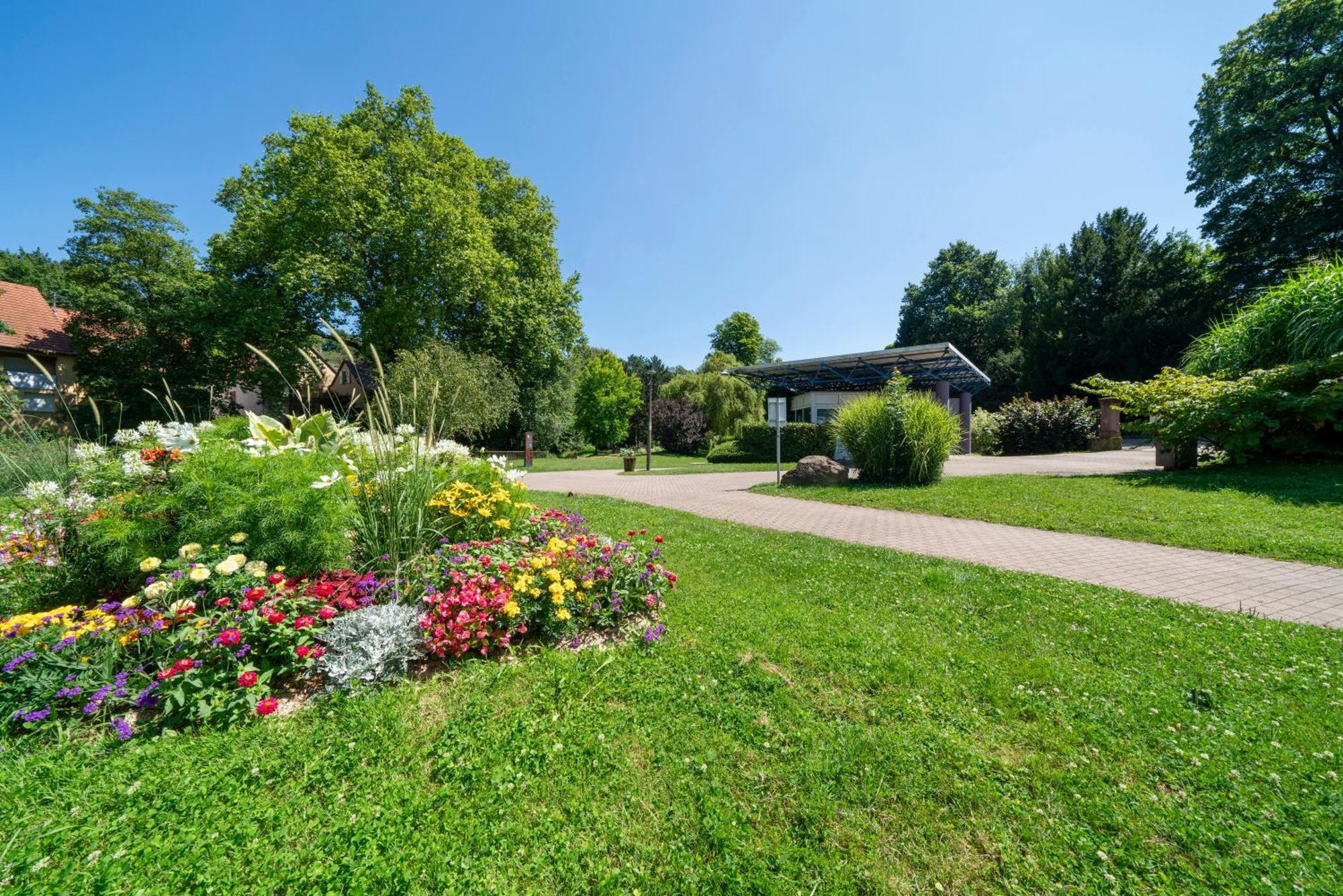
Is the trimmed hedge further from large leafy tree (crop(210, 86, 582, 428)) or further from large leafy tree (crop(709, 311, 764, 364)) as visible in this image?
large leafy tree (crop(709, 311, 764, 364))

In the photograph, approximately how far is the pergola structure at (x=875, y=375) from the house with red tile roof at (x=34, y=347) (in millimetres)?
27180

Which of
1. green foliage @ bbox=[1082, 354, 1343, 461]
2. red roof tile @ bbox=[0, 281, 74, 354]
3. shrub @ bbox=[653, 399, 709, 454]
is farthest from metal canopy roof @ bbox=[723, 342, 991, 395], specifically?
red roof tile @ bbox=[0, 281, 74, 354]

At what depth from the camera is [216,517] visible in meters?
2.99

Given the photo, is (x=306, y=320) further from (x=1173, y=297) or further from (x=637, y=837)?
(x=1173, y=297)

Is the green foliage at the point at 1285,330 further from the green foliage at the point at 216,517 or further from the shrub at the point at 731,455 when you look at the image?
the shrub at the point at 731,455

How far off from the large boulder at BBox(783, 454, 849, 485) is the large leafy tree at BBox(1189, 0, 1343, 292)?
2669 centimetres

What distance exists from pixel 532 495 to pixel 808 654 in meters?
8.25

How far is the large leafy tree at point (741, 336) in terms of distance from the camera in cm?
4928

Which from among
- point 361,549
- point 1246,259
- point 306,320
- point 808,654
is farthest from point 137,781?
point 1246,259

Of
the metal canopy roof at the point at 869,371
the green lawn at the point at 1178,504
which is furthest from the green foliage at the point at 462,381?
the green lawn at the point at 1178,504

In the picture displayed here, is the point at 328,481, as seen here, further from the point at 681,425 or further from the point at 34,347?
the point at 681,425

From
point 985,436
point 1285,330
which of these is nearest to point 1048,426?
point 985,436

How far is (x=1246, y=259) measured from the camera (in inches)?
926

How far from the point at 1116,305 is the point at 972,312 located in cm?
1182
